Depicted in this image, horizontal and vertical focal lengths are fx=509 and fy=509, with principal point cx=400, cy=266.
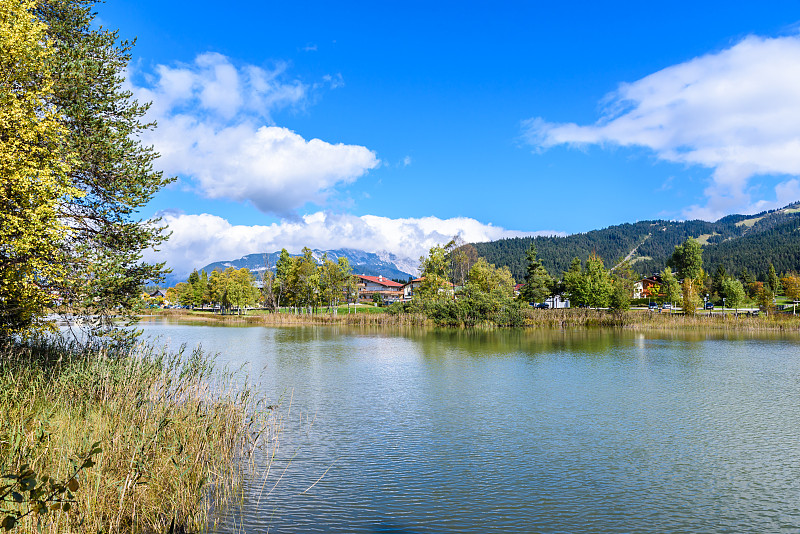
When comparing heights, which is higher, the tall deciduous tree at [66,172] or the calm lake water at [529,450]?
the tall deciduous tree at [66,172]

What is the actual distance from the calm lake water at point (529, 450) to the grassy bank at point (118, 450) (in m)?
0.89

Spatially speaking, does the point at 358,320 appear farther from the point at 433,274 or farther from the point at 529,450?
the point at 529,450

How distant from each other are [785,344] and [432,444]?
43.1 metres

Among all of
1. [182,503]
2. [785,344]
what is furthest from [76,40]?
[785,344]

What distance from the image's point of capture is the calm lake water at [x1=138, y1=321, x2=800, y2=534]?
32.1 ft

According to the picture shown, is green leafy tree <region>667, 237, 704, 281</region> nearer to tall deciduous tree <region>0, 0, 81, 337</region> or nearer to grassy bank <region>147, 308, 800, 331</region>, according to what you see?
grassy bank <region>147, 308, 800, 331</region>

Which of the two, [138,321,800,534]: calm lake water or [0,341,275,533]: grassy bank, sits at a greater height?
[0,341,275,533]: grassy bank

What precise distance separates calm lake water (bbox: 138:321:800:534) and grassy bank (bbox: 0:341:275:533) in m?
0.89

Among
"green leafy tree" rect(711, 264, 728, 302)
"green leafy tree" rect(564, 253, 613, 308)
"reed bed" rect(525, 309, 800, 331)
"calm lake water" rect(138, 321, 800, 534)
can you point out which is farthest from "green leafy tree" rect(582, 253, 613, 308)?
"calm lake water" rect(138, 321, 800, 534)

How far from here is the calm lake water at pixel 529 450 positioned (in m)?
9.78

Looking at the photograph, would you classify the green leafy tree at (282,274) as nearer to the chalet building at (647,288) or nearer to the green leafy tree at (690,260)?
the chalet building at (647,288)

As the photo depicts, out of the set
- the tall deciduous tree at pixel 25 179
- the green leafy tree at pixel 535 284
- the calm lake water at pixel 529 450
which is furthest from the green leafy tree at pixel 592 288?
the tall deciduous tree at pixel 25 179

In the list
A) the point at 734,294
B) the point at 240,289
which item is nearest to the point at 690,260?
the point at 734,294

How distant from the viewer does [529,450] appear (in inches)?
546
